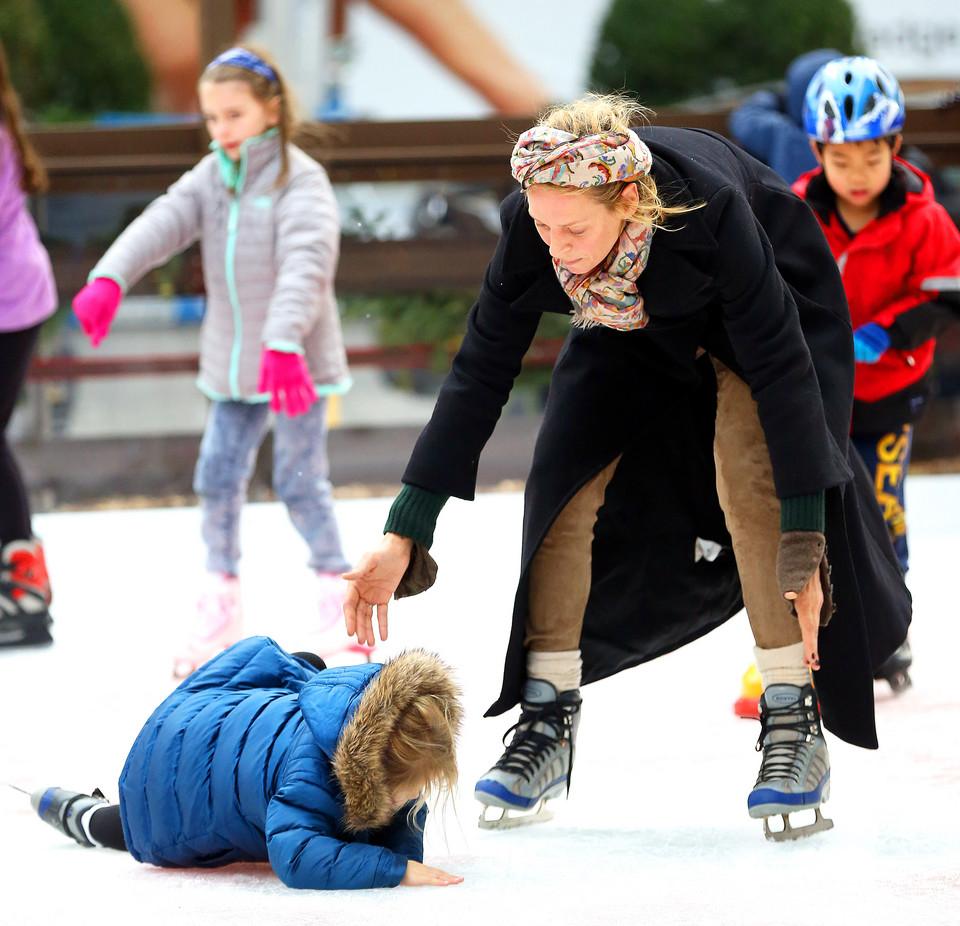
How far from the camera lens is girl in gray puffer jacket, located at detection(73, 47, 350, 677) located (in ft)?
11.1

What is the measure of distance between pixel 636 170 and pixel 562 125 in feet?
0.47

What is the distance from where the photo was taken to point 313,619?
143 inches

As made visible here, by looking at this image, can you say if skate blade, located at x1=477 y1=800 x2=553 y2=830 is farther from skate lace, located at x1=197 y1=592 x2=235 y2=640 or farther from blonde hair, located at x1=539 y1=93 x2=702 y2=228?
skate lace, located at x1=197 y1=592 x2=235 y2=640

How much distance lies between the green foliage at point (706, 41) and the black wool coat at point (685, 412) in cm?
724

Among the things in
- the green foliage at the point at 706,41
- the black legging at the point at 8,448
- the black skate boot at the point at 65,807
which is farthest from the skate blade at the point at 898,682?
the green foliage at the point at 706,41

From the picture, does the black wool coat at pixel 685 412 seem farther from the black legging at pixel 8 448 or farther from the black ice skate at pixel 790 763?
the black legging at pixel 8 448

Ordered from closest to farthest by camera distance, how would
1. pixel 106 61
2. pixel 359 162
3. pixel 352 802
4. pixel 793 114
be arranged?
pixel 352 802, pixel 793 114, pixel 359 162, pixel 106 61

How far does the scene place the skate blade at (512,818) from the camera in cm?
217

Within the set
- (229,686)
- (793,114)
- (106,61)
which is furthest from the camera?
(106,61)

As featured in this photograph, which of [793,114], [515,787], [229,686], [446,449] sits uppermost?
[793,114]

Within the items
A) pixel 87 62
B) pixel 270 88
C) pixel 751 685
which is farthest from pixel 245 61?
pixel 87 62

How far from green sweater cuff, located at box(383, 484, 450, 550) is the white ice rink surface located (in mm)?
468

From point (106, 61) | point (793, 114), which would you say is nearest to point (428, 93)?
point (106, 61)

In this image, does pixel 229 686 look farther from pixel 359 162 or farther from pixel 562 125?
pixel 359 162
